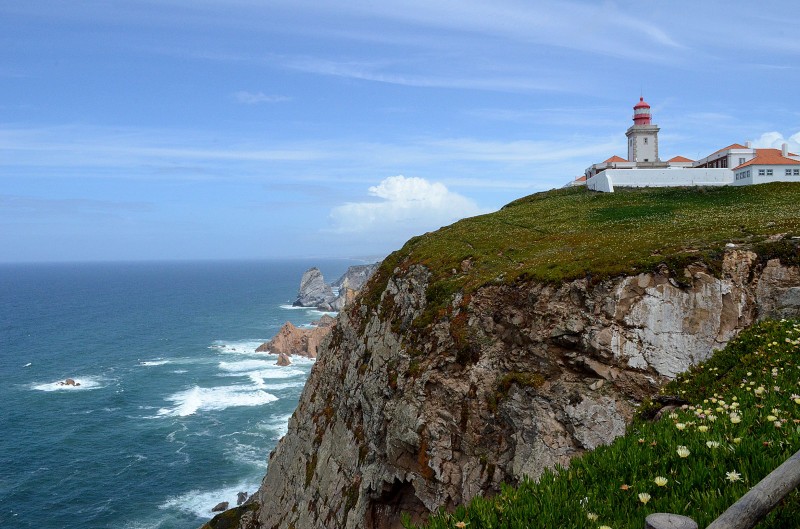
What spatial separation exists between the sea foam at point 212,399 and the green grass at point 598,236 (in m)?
48.5

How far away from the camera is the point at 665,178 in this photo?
2235 inches

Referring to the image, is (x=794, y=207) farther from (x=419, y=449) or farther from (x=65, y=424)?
(x=65, y=424)

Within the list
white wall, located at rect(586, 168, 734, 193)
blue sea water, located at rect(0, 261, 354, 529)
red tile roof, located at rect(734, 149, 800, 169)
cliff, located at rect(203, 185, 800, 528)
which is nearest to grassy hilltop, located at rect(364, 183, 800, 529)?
cliff, located at rect(203, 185, 800, 528)

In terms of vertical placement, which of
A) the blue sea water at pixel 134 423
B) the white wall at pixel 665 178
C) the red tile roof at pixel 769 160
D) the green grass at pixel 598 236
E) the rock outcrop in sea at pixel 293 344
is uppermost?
the red tile roof at pixel 769 160

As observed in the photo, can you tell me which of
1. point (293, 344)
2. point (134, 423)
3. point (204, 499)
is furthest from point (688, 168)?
point (293, 344)

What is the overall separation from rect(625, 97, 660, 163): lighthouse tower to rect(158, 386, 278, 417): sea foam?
62601 millimetres

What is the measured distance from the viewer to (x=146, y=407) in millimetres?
83125

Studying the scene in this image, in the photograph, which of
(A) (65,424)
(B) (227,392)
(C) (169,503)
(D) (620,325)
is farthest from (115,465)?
(D) (620,325)

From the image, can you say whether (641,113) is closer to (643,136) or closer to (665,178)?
(643,136)

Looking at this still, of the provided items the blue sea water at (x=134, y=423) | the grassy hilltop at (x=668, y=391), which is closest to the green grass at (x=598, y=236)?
the grassy hilltop at (x=668, y=391)

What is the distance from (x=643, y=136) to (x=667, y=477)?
67914 millimetres

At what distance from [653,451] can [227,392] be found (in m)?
88.8

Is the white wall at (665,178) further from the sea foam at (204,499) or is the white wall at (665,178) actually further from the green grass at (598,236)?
the sea foam at (204,499)

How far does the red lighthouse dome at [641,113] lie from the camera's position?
67312 millimetres
